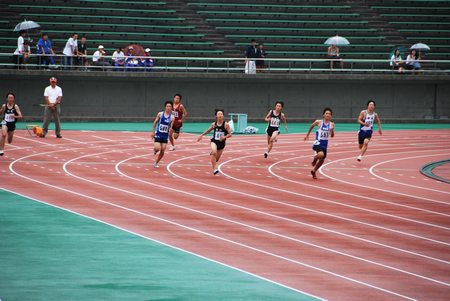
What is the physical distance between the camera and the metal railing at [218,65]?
39.1m

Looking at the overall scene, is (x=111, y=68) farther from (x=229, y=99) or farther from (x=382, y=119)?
(x=382, y=119)

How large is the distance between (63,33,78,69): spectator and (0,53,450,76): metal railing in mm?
228

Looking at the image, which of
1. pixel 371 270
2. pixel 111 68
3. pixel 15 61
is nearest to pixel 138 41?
pixel 111 68

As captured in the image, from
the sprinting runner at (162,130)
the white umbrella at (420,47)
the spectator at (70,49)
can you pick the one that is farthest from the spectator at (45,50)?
the white umbrella at (420,47)

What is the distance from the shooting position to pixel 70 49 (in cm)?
3900

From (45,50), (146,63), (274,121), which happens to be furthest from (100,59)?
(274,121)

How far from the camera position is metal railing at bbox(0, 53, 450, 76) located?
128 ft

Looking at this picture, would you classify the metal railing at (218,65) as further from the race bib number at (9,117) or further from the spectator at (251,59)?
the race bib number at (9,117)

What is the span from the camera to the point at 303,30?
46500 millimetres

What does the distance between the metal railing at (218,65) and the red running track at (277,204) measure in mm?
6769

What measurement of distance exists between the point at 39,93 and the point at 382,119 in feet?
51.7

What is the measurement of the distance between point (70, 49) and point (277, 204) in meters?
22.1

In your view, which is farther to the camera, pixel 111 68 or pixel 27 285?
pixel 111 68

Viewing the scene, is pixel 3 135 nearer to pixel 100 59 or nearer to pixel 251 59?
pixel 100 59
